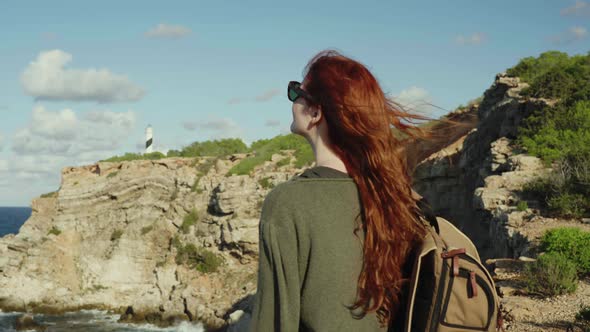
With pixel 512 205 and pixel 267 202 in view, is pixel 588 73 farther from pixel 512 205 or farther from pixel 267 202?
pixel 267 202

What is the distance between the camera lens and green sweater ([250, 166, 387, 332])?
6.88 ft

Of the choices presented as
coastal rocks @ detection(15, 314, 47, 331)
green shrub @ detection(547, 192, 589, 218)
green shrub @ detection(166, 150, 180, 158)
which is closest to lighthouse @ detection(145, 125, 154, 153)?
green shrub @ detection(166, 150, 180, 158)

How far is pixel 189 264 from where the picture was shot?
31.3 m

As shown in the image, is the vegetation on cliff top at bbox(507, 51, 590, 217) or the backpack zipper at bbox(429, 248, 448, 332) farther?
the vegetation on cliff top at bbox(507, 51, 590, 217)

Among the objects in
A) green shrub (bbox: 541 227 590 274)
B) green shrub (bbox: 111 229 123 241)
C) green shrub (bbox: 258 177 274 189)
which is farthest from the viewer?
green shrub (bbox: 111 229 123 241)

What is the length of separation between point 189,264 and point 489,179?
751 inches

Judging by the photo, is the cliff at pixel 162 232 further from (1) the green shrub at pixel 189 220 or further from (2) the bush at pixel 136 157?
(2) the bush at pixel 136 157

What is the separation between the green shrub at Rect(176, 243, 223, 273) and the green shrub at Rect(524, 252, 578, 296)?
2176 centimetres

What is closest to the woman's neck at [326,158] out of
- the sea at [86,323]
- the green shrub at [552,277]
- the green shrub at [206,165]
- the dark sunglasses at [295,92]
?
the dark sunglasses at [295,92]

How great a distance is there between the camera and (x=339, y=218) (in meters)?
2.19

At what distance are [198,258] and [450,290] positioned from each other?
29.8 m

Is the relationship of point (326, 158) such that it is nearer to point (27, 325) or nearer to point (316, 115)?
point (316, 115)

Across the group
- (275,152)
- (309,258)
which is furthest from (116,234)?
(309,258)

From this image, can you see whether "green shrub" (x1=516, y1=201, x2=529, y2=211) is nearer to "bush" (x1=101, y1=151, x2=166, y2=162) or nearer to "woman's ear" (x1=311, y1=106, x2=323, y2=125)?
"woman's ear" (x1=311, y1=106, x2=323, y2=125)
